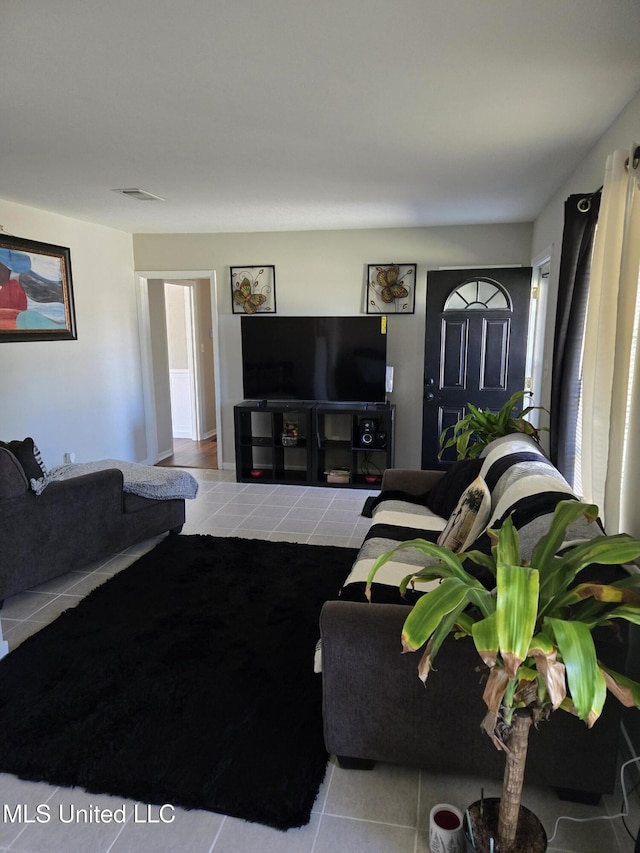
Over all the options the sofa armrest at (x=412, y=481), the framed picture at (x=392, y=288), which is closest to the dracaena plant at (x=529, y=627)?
the sofa armrest at (x=412, y=481)

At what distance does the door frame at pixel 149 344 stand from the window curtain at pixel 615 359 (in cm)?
414

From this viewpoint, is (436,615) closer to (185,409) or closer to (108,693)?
(108,693)

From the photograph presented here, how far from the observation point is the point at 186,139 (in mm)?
2768

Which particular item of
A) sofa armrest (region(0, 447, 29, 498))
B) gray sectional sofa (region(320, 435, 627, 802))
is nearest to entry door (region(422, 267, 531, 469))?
gray sectional sofa (region(320, 435, 627, 802))

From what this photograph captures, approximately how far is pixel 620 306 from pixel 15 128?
9.22 feet

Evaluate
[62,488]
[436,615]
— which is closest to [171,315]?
[62,488]

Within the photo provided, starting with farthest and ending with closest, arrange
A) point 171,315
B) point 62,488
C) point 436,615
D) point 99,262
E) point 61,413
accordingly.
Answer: point 171,315 → point 99,262 → point 61,413 → point 62,488 → point 436,615

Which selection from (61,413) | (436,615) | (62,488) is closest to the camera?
(436,615)

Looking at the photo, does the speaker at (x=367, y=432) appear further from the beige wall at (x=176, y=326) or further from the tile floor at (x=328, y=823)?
the tile floor at (x=328, y=823)

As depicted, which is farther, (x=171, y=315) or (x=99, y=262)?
(x=171, y=315)

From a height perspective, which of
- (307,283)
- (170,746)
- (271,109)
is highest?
(271,109)

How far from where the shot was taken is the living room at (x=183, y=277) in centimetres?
446

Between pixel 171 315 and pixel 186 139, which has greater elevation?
pixel 186 139

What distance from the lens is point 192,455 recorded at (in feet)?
22.1
